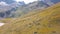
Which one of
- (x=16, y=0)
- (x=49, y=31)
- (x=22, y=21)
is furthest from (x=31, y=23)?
(x=16, y=0)

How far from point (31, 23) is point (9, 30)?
9.46 feet

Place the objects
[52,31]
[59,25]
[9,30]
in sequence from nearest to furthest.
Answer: [52,31], [59,25], [9,30]

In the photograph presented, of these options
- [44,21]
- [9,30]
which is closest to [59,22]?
[44,21]

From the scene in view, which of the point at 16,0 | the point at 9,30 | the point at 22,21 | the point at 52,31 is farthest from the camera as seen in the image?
the point at 16,0

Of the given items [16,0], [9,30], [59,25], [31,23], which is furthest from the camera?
[16,0]

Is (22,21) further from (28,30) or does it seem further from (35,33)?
(35,33)

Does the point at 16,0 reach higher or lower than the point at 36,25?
higher

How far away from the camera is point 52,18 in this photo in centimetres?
1878

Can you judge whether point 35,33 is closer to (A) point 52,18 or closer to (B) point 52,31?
(B) point 52,31

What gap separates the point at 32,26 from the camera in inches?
706

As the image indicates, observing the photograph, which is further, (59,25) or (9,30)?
(9,30)

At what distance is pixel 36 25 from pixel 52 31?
3.12 meters

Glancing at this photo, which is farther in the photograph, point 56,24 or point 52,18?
point 52,18

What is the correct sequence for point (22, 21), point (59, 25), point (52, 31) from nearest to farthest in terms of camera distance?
point (52, 31)
point (59, 25)
point (22, 21)
